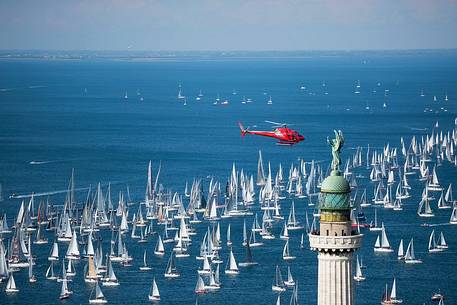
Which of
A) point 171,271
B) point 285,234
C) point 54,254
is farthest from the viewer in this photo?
point 285,234

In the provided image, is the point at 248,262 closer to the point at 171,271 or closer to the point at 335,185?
the point at 171,271

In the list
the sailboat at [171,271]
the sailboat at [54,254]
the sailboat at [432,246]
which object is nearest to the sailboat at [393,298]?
the sailboat at [171,271]

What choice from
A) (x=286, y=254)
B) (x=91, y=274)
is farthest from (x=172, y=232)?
(x=91, y=274)

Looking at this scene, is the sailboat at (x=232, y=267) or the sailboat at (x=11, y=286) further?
the sailboat at (x=232, y=267)

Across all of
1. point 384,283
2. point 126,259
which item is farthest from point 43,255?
point 384,283

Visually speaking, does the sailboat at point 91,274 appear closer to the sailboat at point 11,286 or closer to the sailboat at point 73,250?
the sailboat at point 11,286

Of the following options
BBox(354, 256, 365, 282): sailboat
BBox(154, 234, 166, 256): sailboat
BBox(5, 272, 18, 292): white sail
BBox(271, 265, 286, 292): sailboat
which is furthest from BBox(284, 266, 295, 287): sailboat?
BBox(5, 272, 18, 292): white sail

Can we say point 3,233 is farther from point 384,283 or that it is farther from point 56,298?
point 384,283

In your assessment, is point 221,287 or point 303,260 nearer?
point 221,287
